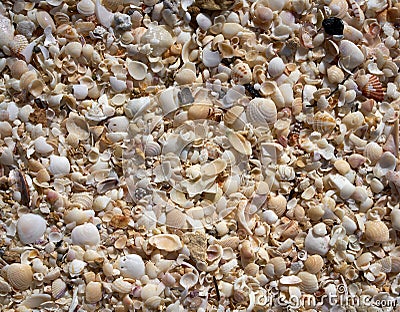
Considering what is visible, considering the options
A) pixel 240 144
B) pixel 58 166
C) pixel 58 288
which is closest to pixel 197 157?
pixel 240 144

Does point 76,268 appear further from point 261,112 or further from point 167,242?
point 261,112

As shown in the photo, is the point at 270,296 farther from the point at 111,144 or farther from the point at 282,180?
the point at 111,144

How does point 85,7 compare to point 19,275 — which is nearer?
point 19,275

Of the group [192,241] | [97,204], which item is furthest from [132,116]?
[192,241]

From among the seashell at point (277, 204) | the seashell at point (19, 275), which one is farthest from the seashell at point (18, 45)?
the seashell at point (277, 204)

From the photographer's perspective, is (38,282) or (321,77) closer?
(38,282)

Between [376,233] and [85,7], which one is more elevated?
[85,7]
